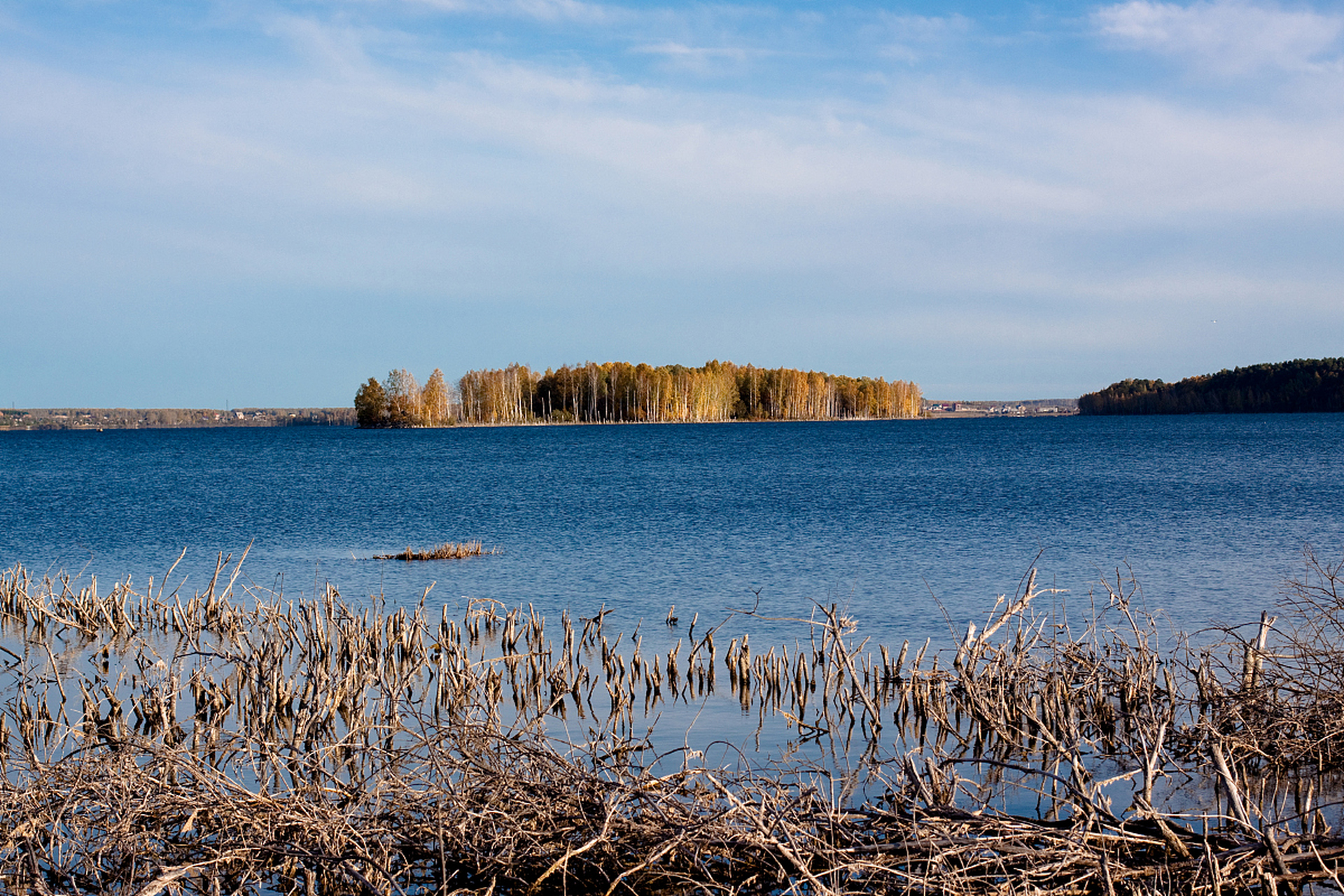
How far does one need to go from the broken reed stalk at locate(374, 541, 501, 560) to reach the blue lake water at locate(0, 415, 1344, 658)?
536mm

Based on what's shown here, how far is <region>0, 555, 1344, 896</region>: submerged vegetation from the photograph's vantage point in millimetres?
5375

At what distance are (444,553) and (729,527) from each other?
9756mm

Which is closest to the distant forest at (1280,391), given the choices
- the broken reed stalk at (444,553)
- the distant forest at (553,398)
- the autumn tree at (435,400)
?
the distant forest at (553,398)

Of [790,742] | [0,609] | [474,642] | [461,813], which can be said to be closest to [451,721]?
[461,813]

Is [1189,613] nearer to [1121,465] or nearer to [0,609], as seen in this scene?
[0,609]

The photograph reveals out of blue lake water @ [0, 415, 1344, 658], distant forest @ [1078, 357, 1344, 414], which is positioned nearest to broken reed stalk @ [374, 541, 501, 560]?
blue lake water @ [0, 415, 1344, 658]

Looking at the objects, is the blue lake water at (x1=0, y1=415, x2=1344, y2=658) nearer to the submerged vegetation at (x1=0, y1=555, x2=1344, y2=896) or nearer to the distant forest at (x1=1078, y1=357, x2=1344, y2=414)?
the submerged vegetation at (x1=0, y1=555, x2=1344, y2=896)

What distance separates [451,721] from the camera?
6879 mm

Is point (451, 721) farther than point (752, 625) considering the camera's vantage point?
No

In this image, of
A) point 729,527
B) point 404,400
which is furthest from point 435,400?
point 729,527

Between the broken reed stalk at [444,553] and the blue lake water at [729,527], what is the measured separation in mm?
536

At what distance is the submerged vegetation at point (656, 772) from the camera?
17.6ft

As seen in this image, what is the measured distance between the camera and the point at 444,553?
23.6 m

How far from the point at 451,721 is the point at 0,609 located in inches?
531
